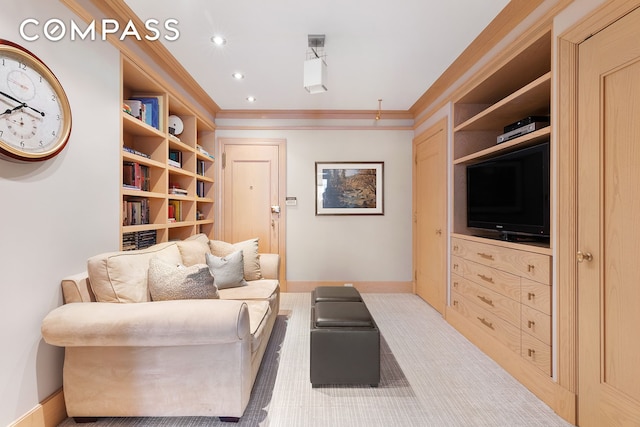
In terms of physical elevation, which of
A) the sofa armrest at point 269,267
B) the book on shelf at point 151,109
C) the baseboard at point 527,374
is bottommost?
the baseboard at point 527,374

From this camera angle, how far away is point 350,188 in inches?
164

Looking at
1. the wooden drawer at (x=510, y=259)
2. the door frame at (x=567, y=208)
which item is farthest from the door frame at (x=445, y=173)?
the door frame at (x=567, y=208)

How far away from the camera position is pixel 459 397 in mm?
1838

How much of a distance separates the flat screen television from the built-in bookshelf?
2973 millimetres

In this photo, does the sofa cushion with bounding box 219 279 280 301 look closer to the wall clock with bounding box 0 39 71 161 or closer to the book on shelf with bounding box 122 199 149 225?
the book on shelf with bounding box 122 199 149 225

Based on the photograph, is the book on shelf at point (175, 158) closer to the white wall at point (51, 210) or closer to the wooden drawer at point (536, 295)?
the white wall at point (51, 210)

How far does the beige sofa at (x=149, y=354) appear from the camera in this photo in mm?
1423

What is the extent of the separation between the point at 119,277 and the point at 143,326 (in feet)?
1.65

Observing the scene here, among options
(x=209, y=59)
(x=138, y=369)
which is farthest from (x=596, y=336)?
(x=209, y=59)

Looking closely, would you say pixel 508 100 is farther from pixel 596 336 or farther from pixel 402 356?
pixel 402 356

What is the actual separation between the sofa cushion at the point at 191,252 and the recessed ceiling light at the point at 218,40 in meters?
1.77

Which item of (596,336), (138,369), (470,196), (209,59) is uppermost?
(209,59)

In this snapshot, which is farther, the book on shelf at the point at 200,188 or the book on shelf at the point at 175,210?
the book on shelf at the point at 200,188

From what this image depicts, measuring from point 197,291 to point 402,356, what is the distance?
1.70 m
